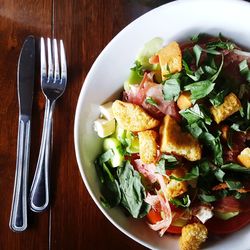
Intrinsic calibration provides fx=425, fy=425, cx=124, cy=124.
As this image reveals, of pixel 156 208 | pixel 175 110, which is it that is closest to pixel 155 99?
pixel 175 110

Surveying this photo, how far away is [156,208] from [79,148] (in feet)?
0.87

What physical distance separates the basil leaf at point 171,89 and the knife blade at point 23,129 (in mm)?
384

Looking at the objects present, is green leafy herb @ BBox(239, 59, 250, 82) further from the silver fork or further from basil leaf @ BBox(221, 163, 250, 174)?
A: the silver fork

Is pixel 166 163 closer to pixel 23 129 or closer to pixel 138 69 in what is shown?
pixel 138 69

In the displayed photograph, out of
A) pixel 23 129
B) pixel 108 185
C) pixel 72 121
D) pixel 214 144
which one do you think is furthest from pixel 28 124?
pixel 214 144

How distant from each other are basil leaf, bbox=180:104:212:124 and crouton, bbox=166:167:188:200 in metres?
0.13

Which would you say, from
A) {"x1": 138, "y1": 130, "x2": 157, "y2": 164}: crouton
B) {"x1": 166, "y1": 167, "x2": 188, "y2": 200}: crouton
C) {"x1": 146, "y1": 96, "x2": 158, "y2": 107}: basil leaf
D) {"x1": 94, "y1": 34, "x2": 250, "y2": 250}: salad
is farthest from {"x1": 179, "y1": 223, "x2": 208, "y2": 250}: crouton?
{"x1": 146, "y1": 96, "x2": 158, "y2": 107}: basil leaf

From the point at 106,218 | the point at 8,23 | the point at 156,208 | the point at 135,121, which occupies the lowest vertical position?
the point at 106,218

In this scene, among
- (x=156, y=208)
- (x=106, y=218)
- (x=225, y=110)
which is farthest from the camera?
(x=106, y=218)

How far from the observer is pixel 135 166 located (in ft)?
3.82

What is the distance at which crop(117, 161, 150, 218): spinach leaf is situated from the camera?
115 cm

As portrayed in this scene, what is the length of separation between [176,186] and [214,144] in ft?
0.49

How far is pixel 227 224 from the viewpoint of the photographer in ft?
3.96

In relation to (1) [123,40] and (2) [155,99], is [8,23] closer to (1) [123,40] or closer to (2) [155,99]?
(1) [123,40]
